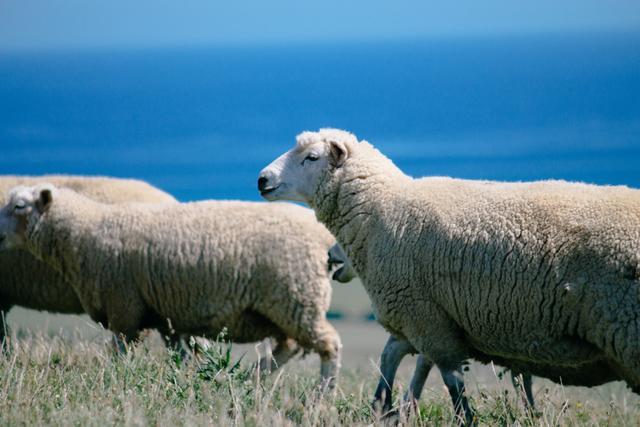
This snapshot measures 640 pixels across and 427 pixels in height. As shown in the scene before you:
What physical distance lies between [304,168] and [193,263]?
2667 millimetres

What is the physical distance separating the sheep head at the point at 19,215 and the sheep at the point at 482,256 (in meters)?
3.79

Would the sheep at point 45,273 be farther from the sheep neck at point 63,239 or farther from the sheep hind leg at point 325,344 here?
the sheep hind leg at point 325,344

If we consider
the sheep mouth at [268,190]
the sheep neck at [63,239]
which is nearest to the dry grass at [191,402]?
the sheep mouth at [268,190]

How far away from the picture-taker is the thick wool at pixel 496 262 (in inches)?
217

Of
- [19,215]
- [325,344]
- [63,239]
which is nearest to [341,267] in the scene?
[325,344]

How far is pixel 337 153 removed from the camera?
690cm

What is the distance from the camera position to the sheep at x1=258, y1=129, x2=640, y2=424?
552 centimetres

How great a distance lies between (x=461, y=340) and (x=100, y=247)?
14.9ft

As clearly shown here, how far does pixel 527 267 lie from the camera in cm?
579

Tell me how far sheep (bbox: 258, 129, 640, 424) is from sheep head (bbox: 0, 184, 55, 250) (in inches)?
149

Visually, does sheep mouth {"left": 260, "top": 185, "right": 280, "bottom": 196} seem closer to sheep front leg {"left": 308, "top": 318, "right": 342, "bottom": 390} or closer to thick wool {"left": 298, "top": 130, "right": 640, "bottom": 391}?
thick wool {"left": 298, "top": 130, "right": 640, "bottom": 391}

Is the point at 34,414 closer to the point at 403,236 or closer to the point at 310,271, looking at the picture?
the point at 403,236

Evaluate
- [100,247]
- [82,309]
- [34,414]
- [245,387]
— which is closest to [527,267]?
[245,387]

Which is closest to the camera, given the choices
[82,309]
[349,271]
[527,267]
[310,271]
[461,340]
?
[527,267]
